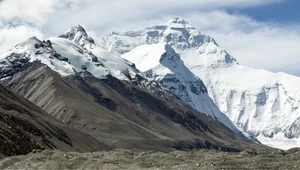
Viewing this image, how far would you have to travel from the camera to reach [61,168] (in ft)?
224

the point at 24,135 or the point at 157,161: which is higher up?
the point at 24,135

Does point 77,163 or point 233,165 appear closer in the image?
point 233,165

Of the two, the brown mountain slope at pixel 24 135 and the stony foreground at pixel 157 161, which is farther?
the brown mountain slope at pixel 24 135

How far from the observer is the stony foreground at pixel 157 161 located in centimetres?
6401

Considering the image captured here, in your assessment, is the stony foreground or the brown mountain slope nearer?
the stony foreground

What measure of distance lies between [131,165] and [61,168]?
7381mm

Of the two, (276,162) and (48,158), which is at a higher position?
(276,162)

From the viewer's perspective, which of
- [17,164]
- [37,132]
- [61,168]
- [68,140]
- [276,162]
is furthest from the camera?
[68,140]

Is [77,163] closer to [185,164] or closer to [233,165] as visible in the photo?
[185,164]

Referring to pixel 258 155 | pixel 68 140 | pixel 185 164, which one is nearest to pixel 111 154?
pixel 185 164

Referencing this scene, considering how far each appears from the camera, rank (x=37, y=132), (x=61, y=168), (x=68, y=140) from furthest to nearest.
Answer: (x=68, y=140) < (x=37, y=132) < (x=61, y=168)

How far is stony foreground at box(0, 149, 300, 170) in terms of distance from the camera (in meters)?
64.0

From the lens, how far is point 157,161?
7025 centimetres

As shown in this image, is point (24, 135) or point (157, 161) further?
point (24, 135)
